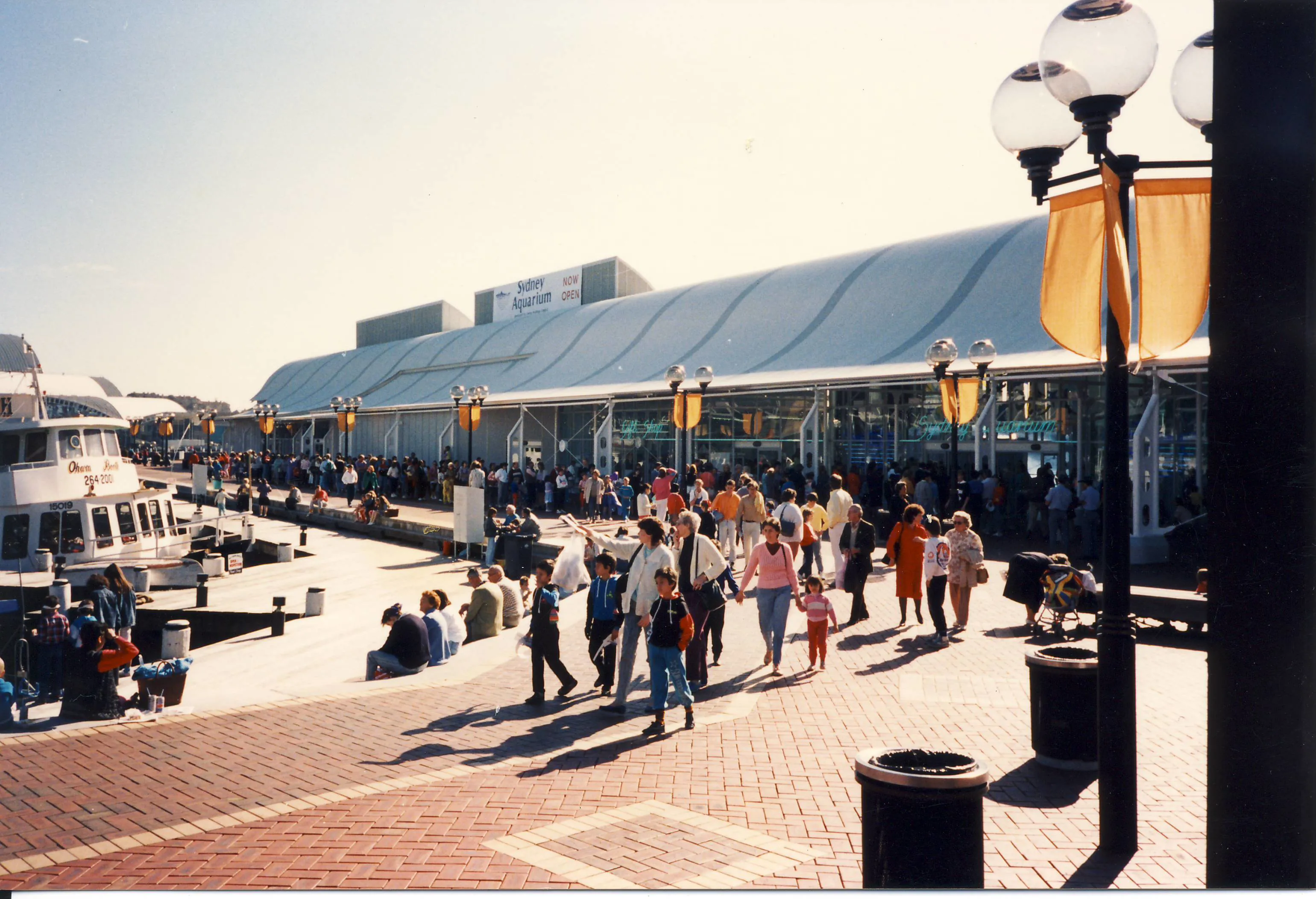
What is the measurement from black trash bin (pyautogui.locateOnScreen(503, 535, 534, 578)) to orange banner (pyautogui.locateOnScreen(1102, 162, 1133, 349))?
13710 mm

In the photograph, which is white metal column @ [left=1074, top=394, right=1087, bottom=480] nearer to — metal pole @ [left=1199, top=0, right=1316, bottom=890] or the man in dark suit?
the man in dark suit

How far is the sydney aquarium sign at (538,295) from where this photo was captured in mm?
52312

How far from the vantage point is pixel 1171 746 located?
6449 millimetres

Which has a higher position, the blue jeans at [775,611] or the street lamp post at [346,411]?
the street lamp post at [346,411]

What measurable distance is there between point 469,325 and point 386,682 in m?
55.6

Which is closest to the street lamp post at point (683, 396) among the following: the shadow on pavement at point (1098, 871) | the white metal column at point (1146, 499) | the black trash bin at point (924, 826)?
the white metal column at point (1146, 499)

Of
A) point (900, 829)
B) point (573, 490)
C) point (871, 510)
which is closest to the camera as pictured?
point (900, 829)

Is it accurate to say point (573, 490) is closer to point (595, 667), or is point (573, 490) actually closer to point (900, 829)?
point (595, 667)

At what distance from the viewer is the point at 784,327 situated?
1080 inches

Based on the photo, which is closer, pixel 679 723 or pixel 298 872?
pixel 298 872

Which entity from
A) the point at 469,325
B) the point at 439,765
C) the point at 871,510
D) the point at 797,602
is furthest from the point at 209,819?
the point at 469,325

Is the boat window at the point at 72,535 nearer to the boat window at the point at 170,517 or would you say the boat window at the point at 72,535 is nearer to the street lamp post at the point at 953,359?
the boat window at the point at 170,517

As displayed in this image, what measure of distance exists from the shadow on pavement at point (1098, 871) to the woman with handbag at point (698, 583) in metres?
4.11

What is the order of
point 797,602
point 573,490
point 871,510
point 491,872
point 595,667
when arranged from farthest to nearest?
point 573,490 → point 871,510 → point 595,667 → point 797,602 → point 491,872
